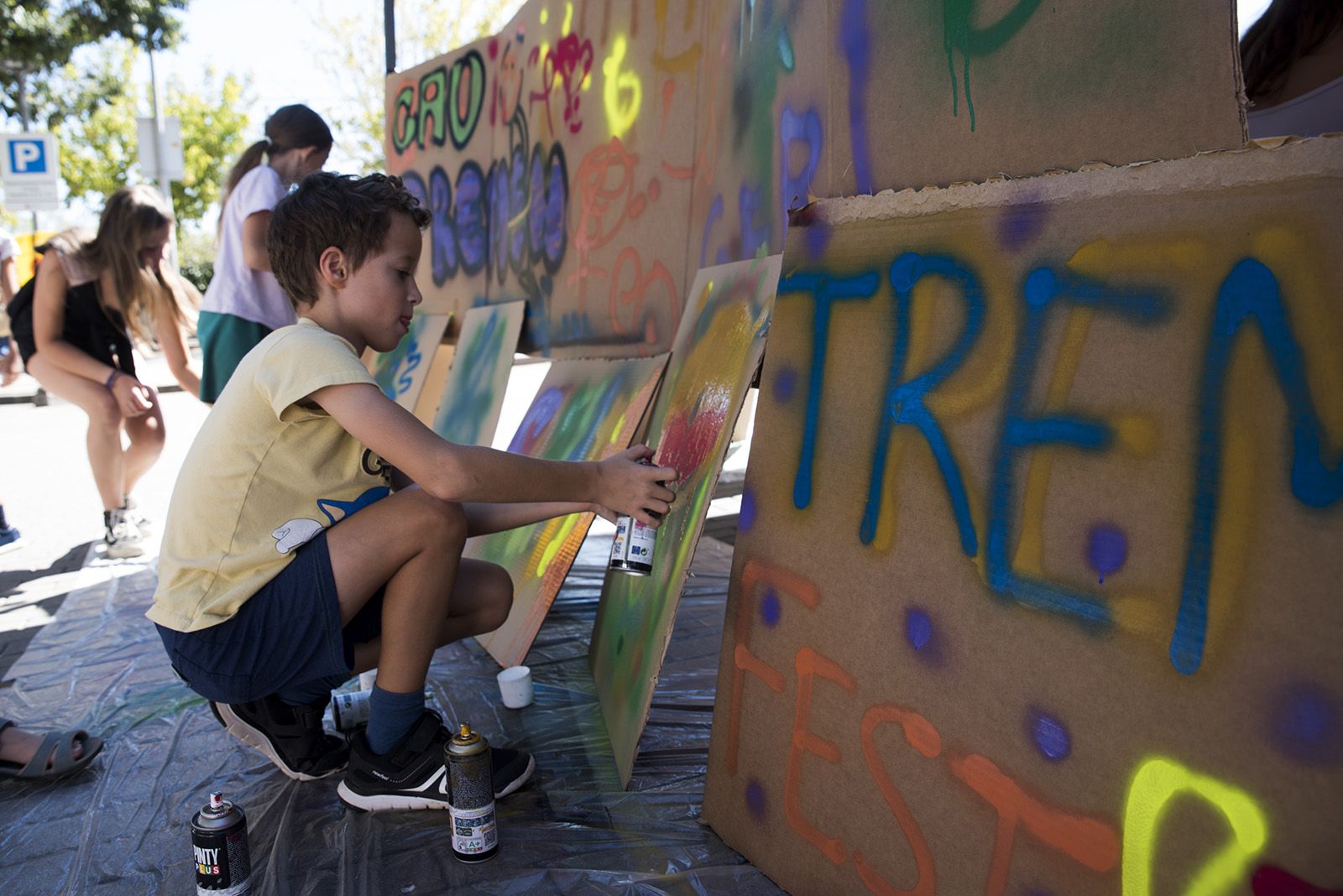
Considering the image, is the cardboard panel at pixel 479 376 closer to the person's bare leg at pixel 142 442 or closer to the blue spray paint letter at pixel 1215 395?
the person's bare leg at pixel 142 442

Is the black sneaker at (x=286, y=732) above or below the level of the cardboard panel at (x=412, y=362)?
below

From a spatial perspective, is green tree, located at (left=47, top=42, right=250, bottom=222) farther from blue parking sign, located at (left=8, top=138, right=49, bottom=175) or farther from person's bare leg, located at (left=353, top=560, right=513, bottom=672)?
person's bare leg, located at (left=353, top=560, right=513, bottom=672)

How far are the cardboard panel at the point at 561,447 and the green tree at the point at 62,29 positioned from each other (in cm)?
2055

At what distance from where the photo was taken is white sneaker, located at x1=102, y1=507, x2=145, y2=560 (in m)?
4.43

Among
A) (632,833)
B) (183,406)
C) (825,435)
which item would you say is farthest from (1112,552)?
(183,406)

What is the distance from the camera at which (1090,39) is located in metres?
1.54

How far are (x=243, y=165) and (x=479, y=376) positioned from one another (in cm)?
129

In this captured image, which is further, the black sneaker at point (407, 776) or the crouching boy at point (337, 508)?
the black sneaker at point (407, 776)

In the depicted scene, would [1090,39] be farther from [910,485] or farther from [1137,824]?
[1137,824]

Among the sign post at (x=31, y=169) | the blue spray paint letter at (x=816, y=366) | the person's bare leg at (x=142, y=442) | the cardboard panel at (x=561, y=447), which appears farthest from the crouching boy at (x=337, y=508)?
the sign post at (x=31, y=169)

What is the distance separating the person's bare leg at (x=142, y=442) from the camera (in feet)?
15.7

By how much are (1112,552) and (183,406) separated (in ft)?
35.7

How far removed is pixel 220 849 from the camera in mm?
1782

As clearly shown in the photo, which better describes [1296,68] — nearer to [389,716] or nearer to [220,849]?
[389,716]
